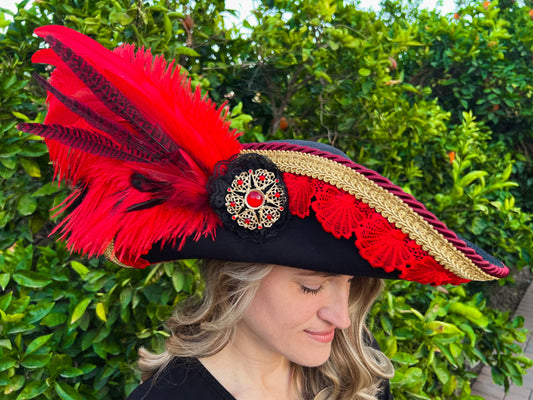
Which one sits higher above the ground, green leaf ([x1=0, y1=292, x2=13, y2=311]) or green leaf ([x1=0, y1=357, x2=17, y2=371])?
green leaf ([x1=0, y1=292, x2=13, y2=311])

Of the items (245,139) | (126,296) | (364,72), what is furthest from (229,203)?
(364,72)

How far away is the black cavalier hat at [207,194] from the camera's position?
1.04m

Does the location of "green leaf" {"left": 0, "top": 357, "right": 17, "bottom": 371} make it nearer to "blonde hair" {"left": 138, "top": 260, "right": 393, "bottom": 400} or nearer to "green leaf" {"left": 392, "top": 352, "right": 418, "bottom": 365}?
"blonde hair" {"left": 138, "top": 260, "right": 393, "bottom": 400}

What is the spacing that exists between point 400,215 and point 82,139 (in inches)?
29.8

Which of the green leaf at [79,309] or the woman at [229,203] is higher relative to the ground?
the woman at [229,203]

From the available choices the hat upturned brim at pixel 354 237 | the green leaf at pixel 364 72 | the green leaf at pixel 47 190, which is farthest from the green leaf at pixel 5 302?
the green leaf at pixel 364 72

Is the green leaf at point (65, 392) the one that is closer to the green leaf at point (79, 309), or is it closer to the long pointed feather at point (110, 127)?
the green leaf at point (79, 309)

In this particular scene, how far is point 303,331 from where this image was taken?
4.12 feet

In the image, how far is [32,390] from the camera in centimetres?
169

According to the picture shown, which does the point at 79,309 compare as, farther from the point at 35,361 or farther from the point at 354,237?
Answer: the point at 354,237

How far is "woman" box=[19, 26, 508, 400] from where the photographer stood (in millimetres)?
1038

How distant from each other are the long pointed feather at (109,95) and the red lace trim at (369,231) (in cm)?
40

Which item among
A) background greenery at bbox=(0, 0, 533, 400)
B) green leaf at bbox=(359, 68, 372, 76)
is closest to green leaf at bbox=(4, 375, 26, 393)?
background greenery at bbox=(0, 0, 533, 400)

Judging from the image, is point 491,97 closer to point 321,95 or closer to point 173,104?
point 321,95
